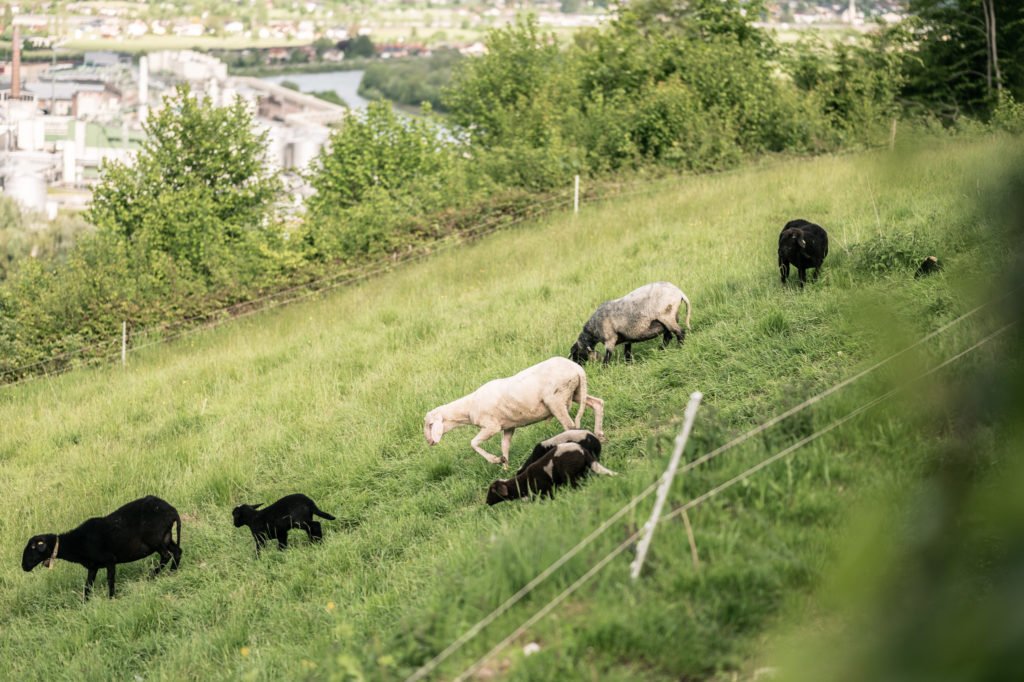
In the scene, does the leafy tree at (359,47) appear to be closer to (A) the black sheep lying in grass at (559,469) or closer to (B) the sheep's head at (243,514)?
(B) the sheep's head at (243,514)

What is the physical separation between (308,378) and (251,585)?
6.94 meters

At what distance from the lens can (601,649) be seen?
5.59m

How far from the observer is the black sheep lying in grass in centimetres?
845

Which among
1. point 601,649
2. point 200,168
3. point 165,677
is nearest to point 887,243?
point 601,649

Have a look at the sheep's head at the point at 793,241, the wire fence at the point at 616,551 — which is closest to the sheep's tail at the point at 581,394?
the wire fence at the point at 616,551

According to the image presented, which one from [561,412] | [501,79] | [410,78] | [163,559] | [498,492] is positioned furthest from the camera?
[410,78]

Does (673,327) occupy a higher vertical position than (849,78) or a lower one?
lower

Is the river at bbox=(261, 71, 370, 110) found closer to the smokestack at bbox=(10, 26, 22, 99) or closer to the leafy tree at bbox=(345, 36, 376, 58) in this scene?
the leafy tree at bbox=(345, 36, 376, 58)

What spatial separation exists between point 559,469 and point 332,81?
507 ft

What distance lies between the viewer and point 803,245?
1220 centimetres

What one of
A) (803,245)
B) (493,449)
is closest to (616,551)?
(493,449)

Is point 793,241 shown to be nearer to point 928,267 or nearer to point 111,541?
point 928,267

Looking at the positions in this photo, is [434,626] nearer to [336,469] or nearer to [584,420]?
[584,420]

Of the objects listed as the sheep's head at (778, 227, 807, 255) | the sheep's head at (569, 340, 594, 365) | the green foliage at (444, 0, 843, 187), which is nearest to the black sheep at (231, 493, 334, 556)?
the sheep's head at (569, 340, 594, 365)
